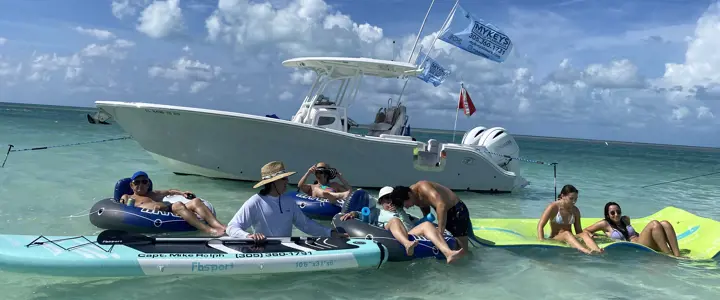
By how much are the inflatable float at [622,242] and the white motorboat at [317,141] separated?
396 cm

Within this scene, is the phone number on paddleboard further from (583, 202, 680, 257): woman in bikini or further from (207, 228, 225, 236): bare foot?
(583, 202, 680, 257): woman in bikini

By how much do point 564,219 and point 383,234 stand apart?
3075mm


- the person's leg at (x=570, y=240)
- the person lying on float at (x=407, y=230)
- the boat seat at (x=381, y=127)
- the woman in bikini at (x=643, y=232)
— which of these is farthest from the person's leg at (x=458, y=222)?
the boat seat at (x=381, y=127)

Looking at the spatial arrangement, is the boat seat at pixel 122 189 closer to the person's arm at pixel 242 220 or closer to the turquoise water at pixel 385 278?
the turquoise water at pixel 385 278

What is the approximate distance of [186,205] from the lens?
766cm

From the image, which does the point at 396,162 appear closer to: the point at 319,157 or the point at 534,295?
the point at 319,157

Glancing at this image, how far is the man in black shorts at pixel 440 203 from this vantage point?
6.54 m

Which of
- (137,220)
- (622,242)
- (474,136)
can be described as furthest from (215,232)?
(474,136)

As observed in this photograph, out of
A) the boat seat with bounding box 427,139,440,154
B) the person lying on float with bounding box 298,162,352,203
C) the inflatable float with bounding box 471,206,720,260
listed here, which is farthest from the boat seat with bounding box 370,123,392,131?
the inflatable float with bounding box 471,206,720,260

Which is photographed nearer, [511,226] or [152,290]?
[152,290]

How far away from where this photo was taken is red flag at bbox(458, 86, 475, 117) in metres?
14.9

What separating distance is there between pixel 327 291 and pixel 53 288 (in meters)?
2.55

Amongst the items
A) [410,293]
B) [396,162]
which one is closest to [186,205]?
[410,293]

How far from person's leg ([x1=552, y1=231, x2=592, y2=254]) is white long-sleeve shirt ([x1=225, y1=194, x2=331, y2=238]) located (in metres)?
3.58
